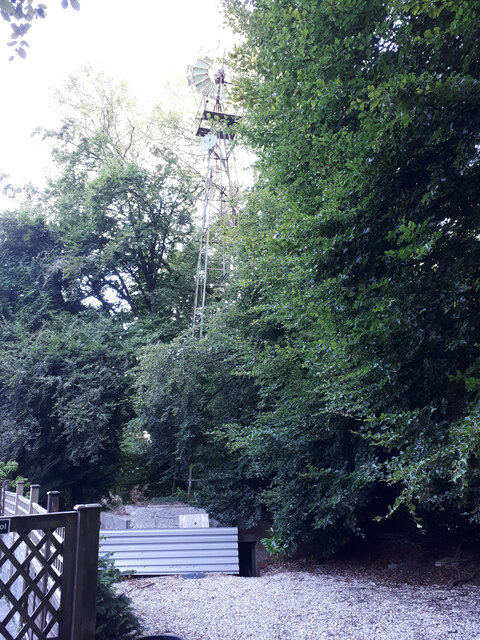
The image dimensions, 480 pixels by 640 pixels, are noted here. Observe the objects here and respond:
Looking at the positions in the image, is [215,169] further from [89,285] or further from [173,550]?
[173,550]

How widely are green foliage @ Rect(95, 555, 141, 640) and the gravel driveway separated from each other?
0.45 meters

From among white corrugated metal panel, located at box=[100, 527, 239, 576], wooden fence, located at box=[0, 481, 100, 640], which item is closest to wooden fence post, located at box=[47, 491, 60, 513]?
wooden fence, located at box=[0, 481, 100, 640]

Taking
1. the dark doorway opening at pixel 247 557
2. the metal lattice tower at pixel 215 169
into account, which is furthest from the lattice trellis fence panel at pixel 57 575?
the metal lattice tower at pixel 215 169

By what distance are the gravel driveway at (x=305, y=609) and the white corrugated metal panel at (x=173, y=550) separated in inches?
29.7

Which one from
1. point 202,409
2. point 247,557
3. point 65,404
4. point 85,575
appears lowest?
point 247,557

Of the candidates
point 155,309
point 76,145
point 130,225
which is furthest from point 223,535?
point 76,145

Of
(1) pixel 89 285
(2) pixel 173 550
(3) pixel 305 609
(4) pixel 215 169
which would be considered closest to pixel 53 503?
(3) pixel 305 609

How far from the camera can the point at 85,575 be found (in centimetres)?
302

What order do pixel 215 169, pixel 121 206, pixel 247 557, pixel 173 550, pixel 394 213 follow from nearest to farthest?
pixel 394 213
pixel 173 550
pixel 247 557
pixel 215 169
pixel 121 206

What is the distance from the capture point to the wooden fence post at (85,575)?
2.97 m

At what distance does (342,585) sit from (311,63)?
592 centimetres

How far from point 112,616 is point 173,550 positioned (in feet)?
13.5

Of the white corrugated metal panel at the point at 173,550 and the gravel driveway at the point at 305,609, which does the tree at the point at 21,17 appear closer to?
the gravel driveway at the point at 305,609

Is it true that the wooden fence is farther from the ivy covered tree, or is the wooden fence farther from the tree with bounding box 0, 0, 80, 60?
the ivy covered tree
